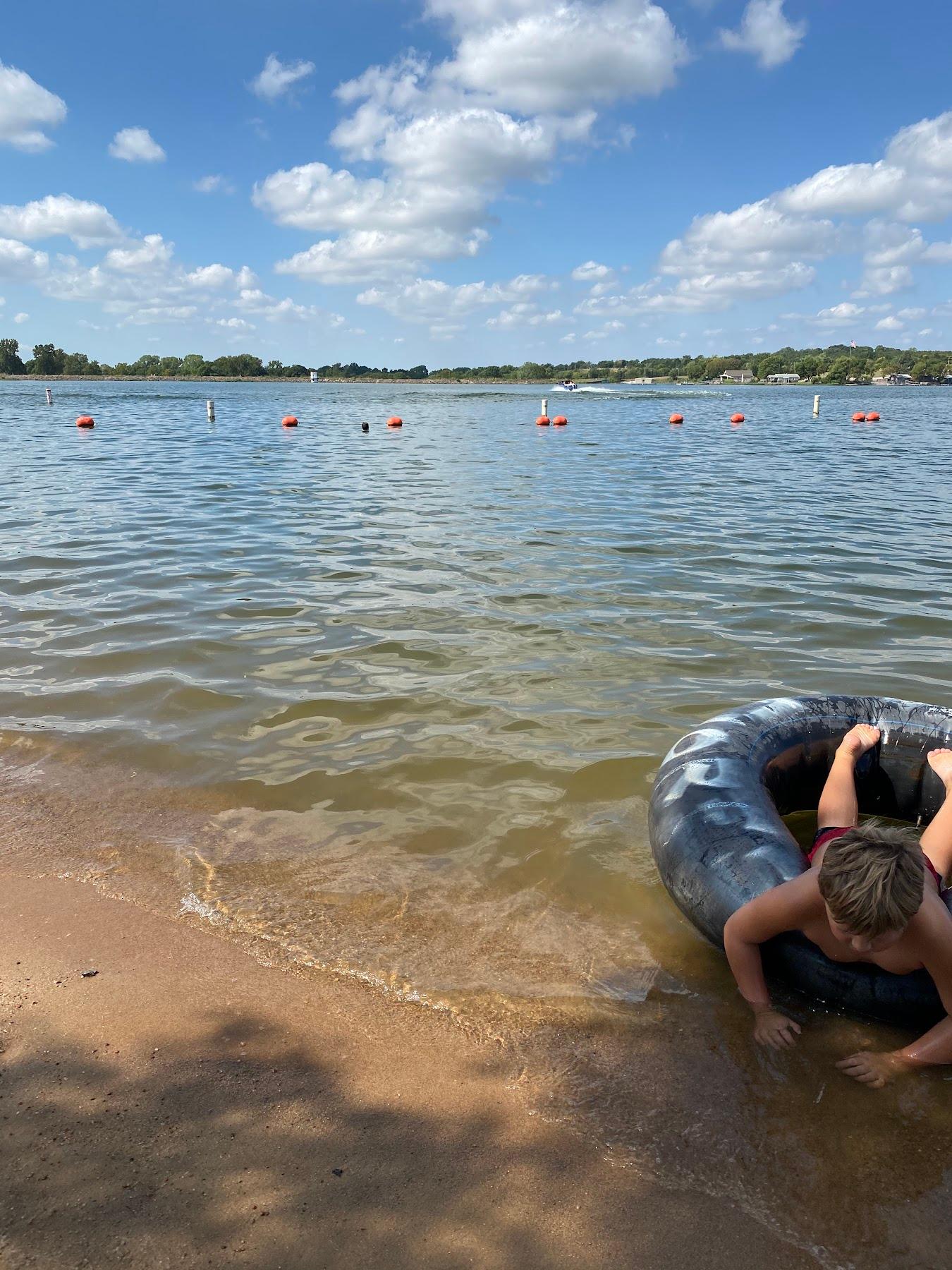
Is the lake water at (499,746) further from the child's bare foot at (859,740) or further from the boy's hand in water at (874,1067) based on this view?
the child's bare foot at (859,740)

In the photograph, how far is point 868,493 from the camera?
15930 millimetres

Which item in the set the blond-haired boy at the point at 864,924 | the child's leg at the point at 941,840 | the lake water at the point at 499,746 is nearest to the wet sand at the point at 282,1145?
the lake water at the point at 499,746

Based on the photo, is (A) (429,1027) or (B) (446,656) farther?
(B) (446,656)

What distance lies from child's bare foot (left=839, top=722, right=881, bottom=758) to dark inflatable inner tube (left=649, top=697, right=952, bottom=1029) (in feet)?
0.23

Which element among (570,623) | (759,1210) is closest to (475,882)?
(759,1210)

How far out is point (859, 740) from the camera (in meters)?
4.14

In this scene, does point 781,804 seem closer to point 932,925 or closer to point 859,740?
point 859,740

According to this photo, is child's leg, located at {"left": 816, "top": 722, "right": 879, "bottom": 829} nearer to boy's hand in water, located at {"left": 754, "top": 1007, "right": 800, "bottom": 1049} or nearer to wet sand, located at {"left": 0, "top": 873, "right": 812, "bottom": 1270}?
boy's hand in water, located at {"left": 754, "top": 1007, "right": 800, "bottom": 1049}

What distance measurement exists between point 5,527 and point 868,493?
47.8ft

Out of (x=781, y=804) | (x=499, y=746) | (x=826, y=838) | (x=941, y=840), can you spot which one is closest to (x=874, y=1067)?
(x=826, y=838)

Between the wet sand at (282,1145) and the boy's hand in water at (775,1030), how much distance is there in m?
0.76

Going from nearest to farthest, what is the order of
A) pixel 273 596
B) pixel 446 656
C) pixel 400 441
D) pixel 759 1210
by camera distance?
pixel 759 1210, pixel 446 656, pixel 273 596, pixel 400 441

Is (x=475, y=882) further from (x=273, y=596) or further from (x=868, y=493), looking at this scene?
(x=868, y=493)

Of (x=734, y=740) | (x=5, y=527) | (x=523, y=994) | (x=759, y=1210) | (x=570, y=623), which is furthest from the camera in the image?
(x=5, y=527)
